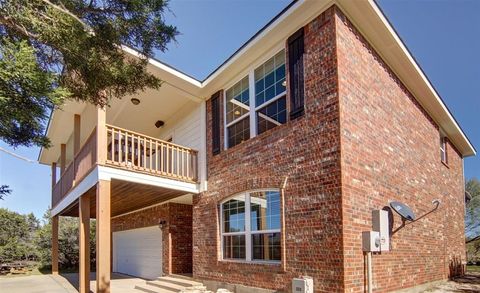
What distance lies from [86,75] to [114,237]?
1502 centimetres

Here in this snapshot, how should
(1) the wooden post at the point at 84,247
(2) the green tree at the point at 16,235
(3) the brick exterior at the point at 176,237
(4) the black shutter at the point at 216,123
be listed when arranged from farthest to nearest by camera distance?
Answer: 1. (2) the green tree at the point at 16,235
2. (3) the brick exterior at the point at 176,237
3. (4) the black shutter at the point at 216,123
4. (1) the wooden post at the point at 84,247

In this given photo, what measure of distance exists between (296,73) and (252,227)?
379 centimetres

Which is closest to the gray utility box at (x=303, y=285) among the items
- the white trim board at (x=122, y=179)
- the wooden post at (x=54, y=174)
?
the white trim board at (x=122, y=179)

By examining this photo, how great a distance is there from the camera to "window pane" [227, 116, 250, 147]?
9434mm

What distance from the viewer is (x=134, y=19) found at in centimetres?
520

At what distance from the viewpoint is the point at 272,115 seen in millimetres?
8594

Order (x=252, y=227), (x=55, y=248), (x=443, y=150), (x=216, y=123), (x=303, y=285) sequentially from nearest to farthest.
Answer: (x=303, y=285)
(x=252, y=227)
(x=216, y=123)
(x=443, y=150)
(x=55, y=248)

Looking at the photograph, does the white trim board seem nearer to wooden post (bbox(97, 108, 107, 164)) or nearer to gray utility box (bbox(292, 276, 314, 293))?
wooden post (bbox(97, 108, 107, 164))

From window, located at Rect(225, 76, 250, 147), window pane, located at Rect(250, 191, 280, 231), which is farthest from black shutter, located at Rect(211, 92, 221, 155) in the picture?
window pane, located at Rect(250, 191, 280, 231)

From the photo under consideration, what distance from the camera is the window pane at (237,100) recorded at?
9591 millimetres

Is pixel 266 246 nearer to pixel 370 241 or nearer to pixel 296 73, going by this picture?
pixel 370 241

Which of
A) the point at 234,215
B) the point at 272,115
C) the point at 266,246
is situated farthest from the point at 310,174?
the point at 234,215

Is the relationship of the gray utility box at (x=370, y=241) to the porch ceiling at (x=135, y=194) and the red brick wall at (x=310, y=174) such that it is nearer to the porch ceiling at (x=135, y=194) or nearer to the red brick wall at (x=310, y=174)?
the red brick wall at (x=310, y=174)

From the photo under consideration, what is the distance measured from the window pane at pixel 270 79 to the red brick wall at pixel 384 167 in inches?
65.9
